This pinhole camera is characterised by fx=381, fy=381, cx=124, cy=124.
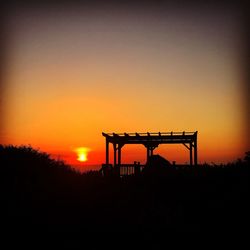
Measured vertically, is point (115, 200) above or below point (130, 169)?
below

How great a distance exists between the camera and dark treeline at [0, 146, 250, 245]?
37.6 ft

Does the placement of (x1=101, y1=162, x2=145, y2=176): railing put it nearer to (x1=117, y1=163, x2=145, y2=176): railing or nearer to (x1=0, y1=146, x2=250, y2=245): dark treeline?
(x1=117, y1=163, x2=145, y2=176): railing

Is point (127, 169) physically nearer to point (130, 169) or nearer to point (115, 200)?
point (130, 169)

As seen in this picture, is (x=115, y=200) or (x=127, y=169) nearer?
(x=115, y=200)

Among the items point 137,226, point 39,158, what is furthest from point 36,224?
point 39,158

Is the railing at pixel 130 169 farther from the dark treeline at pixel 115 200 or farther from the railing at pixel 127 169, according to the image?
the dark treeline at pixel 115 200

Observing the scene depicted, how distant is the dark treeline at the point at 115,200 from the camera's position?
1147 centimetres

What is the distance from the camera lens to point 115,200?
51.2 ft

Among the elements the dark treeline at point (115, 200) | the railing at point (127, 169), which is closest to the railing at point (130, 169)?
the railing at point (127, 169)

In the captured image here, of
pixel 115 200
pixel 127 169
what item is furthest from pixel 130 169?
pixel 115 200

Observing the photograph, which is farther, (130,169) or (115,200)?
(130,169)

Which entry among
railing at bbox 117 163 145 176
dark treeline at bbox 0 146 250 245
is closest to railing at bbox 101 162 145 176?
railing at bbox 117 163 145 176

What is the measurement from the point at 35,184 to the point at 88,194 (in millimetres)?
2260

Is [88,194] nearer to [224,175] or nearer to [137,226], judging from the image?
[137,226]
